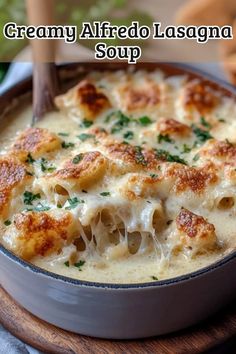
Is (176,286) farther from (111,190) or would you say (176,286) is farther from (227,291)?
(111,190)

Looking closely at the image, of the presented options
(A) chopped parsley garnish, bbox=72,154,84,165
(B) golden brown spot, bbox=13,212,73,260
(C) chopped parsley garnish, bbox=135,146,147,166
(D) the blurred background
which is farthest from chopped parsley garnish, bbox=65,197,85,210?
(D) the blurred background

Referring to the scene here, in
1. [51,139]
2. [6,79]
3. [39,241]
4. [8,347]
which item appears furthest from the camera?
[6,79]

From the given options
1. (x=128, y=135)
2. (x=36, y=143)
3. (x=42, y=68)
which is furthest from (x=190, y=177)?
(x=42, y=68)

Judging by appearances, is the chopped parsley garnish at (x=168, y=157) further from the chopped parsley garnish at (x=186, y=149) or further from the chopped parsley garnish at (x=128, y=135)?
the chopped parsley garnish at (x=128, y=135)

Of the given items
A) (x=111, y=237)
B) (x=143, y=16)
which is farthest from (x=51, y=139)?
(x=143, y=16)

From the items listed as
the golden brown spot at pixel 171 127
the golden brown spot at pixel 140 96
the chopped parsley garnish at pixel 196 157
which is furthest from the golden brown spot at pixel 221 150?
the golden brown spot at pixel 140 96

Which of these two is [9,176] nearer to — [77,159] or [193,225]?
[77,159]
